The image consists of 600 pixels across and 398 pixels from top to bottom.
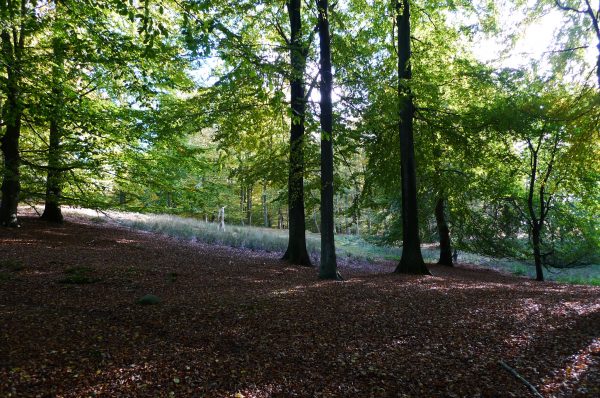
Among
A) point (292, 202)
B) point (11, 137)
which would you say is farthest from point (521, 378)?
point (11, 137)

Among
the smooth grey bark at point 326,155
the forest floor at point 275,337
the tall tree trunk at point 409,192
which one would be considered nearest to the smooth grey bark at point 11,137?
the forest floor at point 275,337

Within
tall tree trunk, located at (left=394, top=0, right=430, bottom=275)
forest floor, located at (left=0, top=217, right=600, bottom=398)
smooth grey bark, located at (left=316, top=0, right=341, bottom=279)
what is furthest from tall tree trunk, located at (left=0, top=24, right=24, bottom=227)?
tall tree trunk, located at (left=394, top=0, right=430, bottom=275)

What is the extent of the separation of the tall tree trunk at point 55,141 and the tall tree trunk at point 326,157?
5.40 m

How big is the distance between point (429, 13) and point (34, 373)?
1381cm

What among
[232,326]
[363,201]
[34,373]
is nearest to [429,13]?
[363,201]

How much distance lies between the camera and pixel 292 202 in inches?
438

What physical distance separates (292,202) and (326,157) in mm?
2833

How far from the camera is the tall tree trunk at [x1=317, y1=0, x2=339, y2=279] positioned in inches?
332

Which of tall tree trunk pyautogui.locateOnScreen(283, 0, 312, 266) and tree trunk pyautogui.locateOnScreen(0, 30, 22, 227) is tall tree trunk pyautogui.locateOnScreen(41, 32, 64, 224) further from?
tall tree trunk pyautogui.locateOnScreen(283, 0, 312, 266)

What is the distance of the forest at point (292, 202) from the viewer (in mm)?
3615

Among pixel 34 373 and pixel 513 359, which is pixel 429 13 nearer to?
pixel 513 359

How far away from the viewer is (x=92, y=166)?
380 inches

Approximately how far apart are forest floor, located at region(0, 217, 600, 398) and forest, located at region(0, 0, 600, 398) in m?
0.03

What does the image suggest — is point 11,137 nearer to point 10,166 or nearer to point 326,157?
point 10,166
